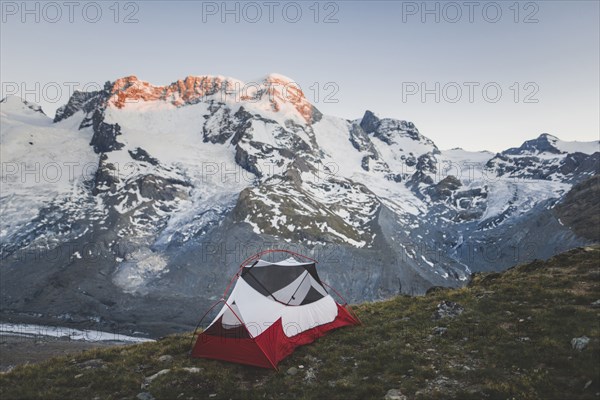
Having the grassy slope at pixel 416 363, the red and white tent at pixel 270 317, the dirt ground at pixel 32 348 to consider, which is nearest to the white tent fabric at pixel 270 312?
the red and white tent at pixel 270 317

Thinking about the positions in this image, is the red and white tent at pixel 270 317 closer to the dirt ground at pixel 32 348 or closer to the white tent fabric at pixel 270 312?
the white tent fabric at pixel 270 312

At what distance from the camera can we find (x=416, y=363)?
47.6ft

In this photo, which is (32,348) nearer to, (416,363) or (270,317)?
(270,317)

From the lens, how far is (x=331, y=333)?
20.4 m

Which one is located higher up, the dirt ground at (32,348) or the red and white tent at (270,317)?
the red and white tent at (270,317)

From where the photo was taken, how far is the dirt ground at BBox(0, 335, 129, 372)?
99.0 metres

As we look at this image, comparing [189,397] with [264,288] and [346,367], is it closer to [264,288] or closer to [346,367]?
[346,367]

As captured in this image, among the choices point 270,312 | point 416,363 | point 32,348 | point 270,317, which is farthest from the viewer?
point 32,348

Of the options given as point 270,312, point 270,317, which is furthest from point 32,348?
point 270,317

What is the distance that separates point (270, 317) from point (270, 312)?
41 centimetres

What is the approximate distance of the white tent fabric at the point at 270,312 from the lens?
18516 mm

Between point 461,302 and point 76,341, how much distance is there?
14449cm

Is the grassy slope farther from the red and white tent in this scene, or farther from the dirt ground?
the dirt ground

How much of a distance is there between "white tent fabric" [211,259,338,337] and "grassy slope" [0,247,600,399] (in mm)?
1216
